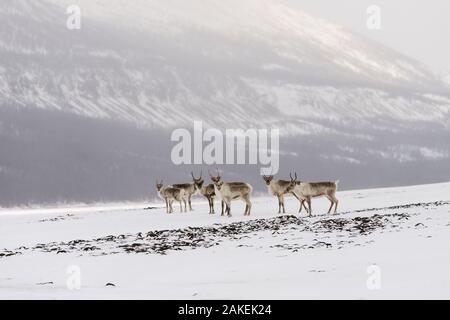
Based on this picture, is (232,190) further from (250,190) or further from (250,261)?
(250,261)

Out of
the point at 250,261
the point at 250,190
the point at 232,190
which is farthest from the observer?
the point at 250,190

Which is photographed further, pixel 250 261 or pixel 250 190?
pixel 250 190

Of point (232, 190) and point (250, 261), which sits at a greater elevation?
point (232, 190)

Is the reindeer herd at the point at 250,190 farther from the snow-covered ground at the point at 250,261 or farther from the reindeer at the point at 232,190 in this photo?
the snow-covered ground at the point at 250,261

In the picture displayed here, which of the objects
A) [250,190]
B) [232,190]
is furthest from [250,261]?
[250,190]

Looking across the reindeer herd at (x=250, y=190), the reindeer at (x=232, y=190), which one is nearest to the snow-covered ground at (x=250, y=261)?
the reindeer herd at (x=250, y=190)

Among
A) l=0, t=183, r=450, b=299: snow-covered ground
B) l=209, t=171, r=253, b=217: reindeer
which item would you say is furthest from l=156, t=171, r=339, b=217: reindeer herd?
l=0, t=183, r=450, b=299: snow-covered ground

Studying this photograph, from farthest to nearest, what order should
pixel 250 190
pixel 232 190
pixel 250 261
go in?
pixel 250 190
pixel 232 190
pixel 250 261

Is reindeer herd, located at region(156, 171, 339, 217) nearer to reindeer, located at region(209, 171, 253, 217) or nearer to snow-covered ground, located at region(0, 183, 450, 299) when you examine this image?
reindeer, located at region(209, 171, 253, 217)

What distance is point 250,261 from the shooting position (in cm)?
2258

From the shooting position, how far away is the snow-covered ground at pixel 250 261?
1700cm
